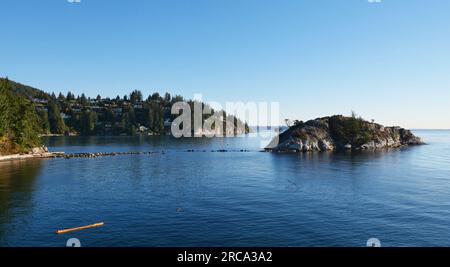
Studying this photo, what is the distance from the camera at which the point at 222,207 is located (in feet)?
216

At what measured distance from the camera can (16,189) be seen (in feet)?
270

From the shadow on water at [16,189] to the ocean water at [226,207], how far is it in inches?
8.3

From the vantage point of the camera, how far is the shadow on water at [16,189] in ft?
195

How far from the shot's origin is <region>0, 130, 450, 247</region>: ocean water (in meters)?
48.5

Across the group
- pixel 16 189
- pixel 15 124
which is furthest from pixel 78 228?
pixel 15 124

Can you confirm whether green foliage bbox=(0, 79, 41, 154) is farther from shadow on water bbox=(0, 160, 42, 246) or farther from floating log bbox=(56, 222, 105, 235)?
floating log bbox=(56, 222, 105, 235)

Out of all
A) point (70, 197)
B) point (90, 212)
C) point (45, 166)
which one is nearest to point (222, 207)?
point (90, 212)

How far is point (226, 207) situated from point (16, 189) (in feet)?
170

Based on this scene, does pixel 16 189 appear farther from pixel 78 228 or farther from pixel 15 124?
pixel 15 124

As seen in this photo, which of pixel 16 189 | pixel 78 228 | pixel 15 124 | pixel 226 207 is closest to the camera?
pixel 78 228

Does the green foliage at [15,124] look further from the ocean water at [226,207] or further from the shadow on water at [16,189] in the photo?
the ocean water at [226,207]

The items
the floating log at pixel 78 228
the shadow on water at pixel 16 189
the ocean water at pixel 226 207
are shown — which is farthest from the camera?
the shadow on water at pixel 16 189

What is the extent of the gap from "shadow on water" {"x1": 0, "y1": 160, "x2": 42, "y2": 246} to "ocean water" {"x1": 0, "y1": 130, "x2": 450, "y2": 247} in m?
0.21

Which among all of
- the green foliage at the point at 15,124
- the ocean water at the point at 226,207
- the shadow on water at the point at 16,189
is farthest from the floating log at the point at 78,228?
the green foliage at the point at 15,124
